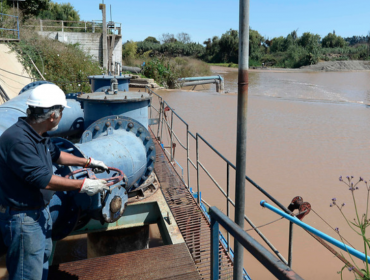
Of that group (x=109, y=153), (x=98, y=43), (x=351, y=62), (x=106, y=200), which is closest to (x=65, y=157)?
(x=106, y=200)

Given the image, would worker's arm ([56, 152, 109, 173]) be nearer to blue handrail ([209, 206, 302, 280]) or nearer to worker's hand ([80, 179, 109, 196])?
worker's hand ([80, 179, 109, 196])

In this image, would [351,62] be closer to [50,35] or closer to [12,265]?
[50,35]

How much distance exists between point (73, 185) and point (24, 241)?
510 millimetres

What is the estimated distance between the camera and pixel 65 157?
9.54ft

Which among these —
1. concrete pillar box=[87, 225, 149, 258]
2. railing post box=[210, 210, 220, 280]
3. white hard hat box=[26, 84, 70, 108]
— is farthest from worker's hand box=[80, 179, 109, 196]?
concrete pillar box=[87, 225, 149, 258]

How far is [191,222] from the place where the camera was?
471 cm

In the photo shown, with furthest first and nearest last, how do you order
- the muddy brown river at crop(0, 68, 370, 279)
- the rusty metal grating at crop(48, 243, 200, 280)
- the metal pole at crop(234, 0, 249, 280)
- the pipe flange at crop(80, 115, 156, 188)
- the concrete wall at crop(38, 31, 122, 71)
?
the concrete wall at crop(38, 31, 122, 71), the muddy brown river at crop(0, 68, 370, 279), the pipe flange at crop(80, 115, 156, 188), the rusty metal grating at crop(48, 243, 200, 280), the metal pole at crop(234, 0, 249, 280)

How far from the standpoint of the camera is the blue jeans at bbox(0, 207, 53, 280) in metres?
2.46

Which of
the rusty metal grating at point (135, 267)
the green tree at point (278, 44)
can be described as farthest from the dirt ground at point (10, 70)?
the green tree at point (278, 44)

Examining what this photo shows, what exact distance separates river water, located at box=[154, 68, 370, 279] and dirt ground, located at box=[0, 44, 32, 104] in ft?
20.7

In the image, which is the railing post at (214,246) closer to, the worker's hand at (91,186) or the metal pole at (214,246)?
the metal pole at (214,246)

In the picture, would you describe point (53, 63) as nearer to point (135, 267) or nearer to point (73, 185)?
point (135, 267)

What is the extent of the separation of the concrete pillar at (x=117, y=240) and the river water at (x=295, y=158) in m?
2.16

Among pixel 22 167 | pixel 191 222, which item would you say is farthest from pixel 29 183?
pixel 191 222
